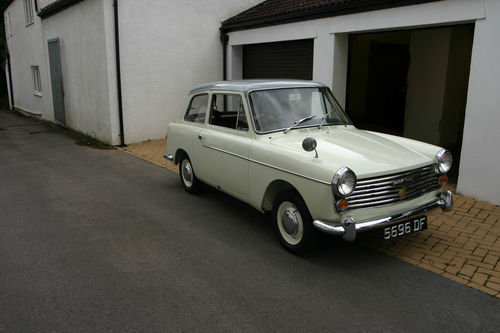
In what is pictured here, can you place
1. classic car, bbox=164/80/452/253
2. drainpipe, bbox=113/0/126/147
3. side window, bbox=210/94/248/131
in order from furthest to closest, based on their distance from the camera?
1. drainpipe, bbox=113/0/126/147
2. side window, bbox=210/94/248/131
3. classic car, bbox=164/80/452/253

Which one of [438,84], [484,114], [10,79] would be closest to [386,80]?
[438,84]

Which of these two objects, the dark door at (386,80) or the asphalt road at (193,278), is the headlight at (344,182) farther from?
the dark door at (386,80)

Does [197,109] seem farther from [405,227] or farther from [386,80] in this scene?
[386,80]

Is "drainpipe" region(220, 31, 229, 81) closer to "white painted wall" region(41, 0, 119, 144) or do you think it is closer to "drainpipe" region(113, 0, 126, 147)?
"drainpipe" region(113, 0, 126, 147)

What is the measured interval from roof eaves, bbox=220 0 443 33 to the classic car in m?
3.01

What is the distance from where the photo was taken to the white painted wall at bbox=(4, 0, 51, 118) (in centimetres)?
1590

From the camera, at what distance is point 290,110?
16.2ft

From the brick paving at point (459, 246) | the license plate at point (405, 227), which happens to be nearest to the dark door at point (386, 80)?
the brick paving at point (459, 246)

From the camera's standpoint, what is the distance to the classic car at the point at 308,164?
12.4ft

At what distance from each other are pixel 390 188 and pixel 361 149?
56 cm

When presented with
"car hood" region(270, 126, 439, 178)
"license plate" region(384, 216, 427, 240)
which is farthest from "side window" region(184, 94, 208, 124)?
"license plate" region(384, 216, 427, 240)

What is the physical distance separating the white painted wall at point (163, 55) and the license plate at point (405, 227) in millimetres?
8695

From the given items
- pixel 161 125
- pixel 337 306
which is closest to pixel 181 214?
pixel 337 306

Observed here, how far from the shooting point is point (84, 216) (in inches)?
217
